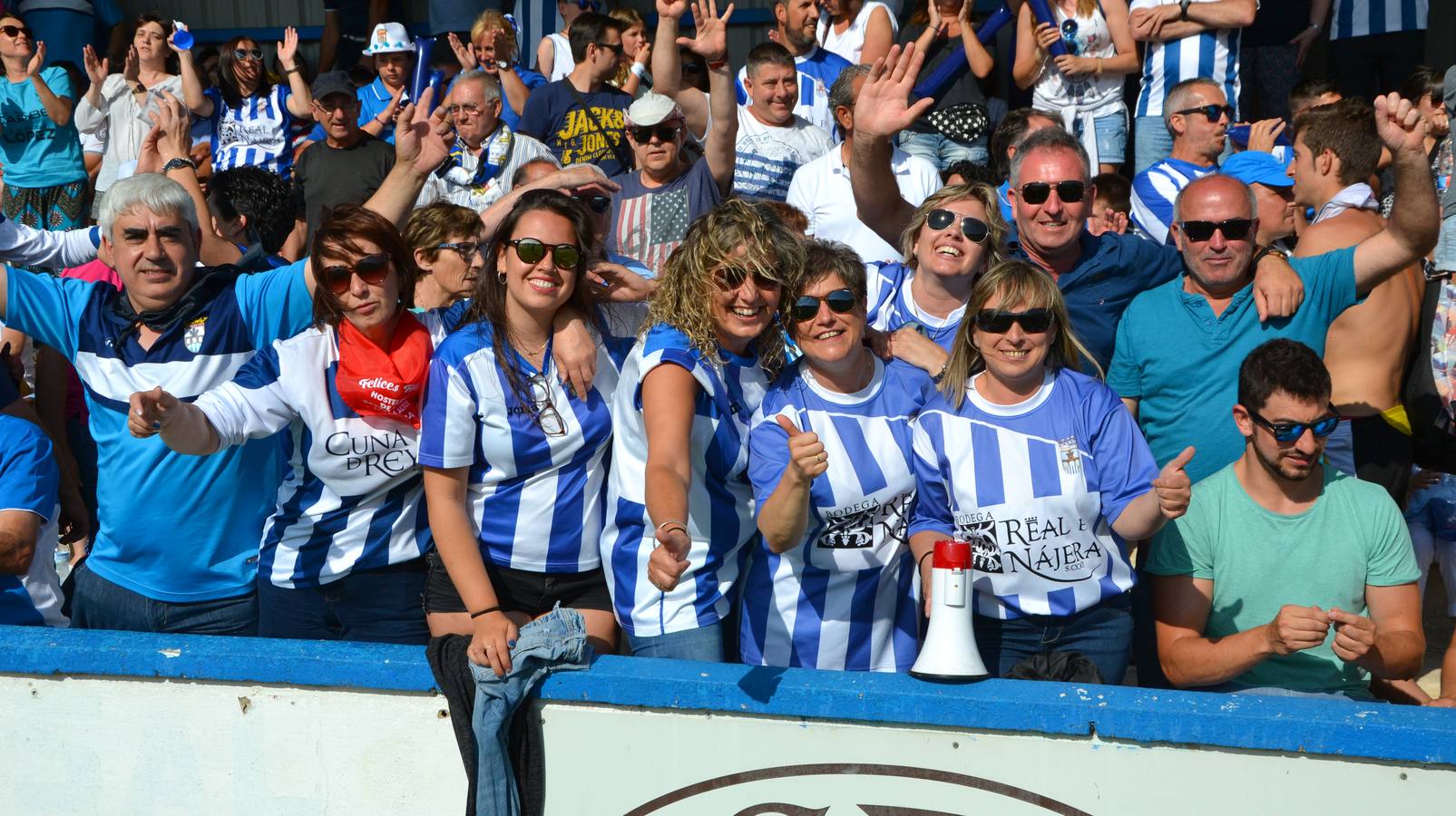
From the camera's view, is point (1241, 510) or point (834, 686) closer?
point (834, 686)

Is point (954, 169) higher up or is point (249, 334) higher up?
point (954, 169)

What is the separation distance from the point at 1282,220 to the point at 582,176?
9.66 ft

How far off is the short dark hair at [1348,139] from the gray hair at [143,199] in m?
3.87

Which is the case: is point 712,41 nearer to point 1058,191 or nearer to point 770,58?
point 770,58

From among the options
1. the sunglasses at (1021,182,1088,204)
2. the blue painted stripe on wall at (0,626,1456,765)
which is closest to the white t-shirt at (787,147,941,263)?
the sunglasses at (1021,182,1088,204)

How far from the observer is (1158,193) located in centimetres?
576

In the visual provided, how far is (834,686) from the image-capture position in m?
3.06

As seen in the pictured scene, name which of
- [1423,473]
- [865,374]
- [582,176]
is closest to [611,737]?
[865,374]

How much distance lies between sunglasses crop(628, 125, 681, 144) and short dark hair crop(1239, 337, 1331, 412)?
8.51 feet

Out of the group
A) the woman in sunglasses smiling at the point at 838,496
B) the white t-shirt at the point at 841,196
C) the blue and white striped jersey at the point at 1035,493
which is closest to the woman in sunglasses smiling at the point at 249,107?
the white t-shirt at the point at 841,196

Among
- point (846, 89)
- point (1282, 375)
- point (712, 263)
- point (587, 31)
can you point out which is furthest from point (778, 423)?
point (587, 31)

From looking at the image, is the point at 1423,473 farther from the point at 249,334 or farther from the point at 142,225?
the point at 142,225

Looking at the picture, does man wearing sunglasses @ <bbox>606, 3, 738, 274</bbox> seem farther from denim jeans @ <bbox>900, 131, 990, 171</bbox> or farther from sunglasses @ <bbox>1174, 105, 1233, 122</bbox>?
sunglasses @ <bbox>1174, 105, 1233, 122</bbox>

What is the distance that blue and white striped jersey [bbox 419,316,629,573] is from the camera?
3.35 m
